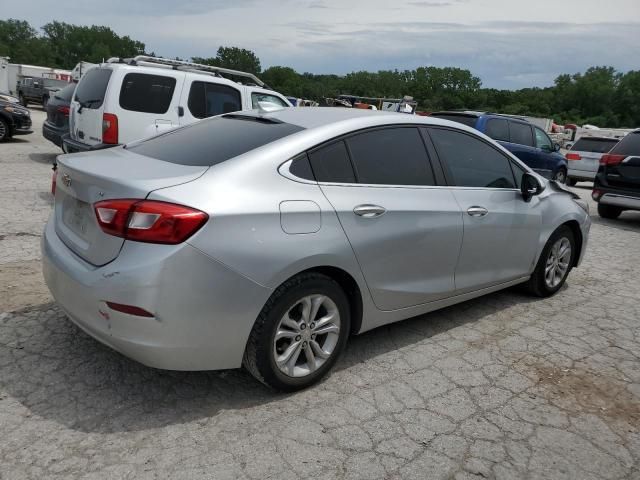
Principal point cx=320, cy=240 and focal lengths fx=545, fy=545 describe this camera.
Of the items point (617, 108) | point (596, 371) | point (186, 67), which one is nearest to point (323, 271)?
point (596, 371)

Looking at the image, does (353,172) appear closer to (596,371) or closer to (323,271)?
(323,271)

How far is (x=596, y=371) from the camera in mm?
3666

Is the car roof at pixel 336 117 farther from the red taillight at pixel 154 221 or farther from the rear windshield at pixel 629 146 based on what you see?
the rear windshield at pixel 629 146

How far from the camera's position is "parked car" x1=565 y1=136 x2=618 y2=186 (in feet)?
53.9

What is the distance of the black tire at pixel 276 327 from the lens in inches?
109

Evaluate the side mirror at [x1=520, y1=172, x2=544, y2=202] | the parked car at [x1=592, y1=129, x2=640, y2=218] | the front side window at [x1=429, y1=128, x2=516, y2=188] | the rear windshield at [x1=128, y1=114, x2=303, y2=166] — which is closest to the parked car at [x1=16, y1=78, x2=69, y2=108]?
the parked car at [x1=592, y1=129, x2=640, y2=218]

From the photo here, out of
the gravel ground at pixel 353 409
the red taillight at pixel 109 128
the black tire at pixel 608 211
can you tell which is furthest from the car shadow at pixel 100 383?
the black tire at pixel 608 211

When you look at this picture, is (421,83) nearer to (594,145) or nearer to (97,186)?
(594,145)

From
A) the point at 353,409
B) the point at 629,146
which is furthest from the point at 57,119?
the point at 629,146

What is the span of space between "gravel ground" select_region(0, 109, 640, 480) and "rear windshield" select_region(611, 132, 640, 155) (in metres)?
6.15

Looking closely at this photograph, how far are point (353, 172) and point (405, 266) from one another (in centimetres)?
69

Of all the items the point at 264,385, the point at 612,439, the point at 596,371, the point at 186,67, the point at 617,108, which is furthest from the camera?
the point at 617,108

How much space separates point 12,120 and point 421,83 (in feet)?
406

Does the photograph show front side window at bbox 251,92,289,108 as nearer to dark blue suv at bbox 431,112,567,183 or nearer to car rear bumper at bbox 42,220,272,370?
dark blue suv at bbox 431,112,567,183
